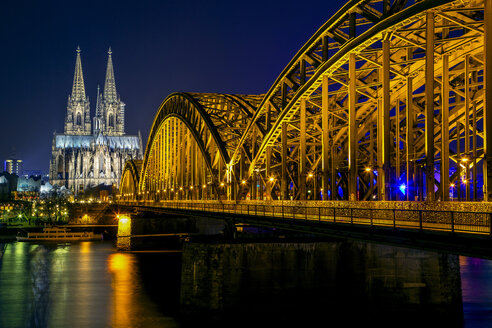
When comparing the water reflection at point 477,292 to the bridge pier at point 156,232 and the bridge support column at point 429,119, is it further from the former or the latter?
the bridge pier at point 156,232

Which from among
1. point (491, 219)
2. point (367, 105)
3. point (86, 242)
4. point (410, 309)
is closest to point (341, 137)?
point (367, 105)

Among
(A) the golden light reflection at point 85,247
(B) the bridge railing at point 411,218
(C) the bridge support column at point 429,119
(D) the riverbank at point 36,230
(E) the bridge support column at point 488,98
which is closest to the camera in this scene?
(B) the bridge railing at point 411,218

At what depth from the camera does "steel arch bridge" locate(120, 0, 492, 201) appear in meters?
33.3

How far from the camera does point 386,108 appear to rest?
35844 mm

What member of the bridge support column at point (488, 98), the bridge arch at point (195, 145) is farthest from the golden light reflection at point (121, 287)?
the bridge support column at point (488, 98)

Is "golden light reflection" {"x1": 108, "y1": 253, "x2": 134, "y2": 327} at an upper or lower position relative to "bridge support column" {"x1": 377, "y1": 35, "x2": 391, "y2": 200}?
lower

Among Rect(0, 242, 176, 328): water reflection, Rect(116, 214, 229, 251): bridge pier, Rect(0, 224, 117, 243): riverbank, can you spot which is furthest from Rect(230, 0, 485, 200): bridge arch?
Rect(0, 224, 117, 243): riverbank

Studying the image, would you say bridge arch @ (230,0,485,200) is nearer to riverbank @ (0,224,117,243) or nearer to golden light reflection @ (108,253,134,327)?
golden light reflection @ (108,253,134,327)

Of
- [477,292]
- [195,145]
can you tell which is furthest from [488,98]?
[195,145]

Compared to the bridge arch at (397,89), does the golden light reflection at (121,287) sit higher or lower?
lower

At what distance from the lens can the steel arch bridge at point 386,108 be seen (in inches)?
1310

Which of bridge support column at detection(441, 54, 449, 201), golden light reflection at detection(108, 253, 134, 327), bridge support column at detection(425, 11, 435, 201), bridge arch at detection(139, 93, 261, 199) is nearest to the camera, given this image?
bridge support column at detection(441, 54, 449, 201)

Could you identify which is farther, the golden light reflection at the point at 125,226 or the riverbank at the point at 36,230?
the riverbank at the point at 36,230

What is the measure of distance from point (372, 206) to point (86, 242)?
100 m
